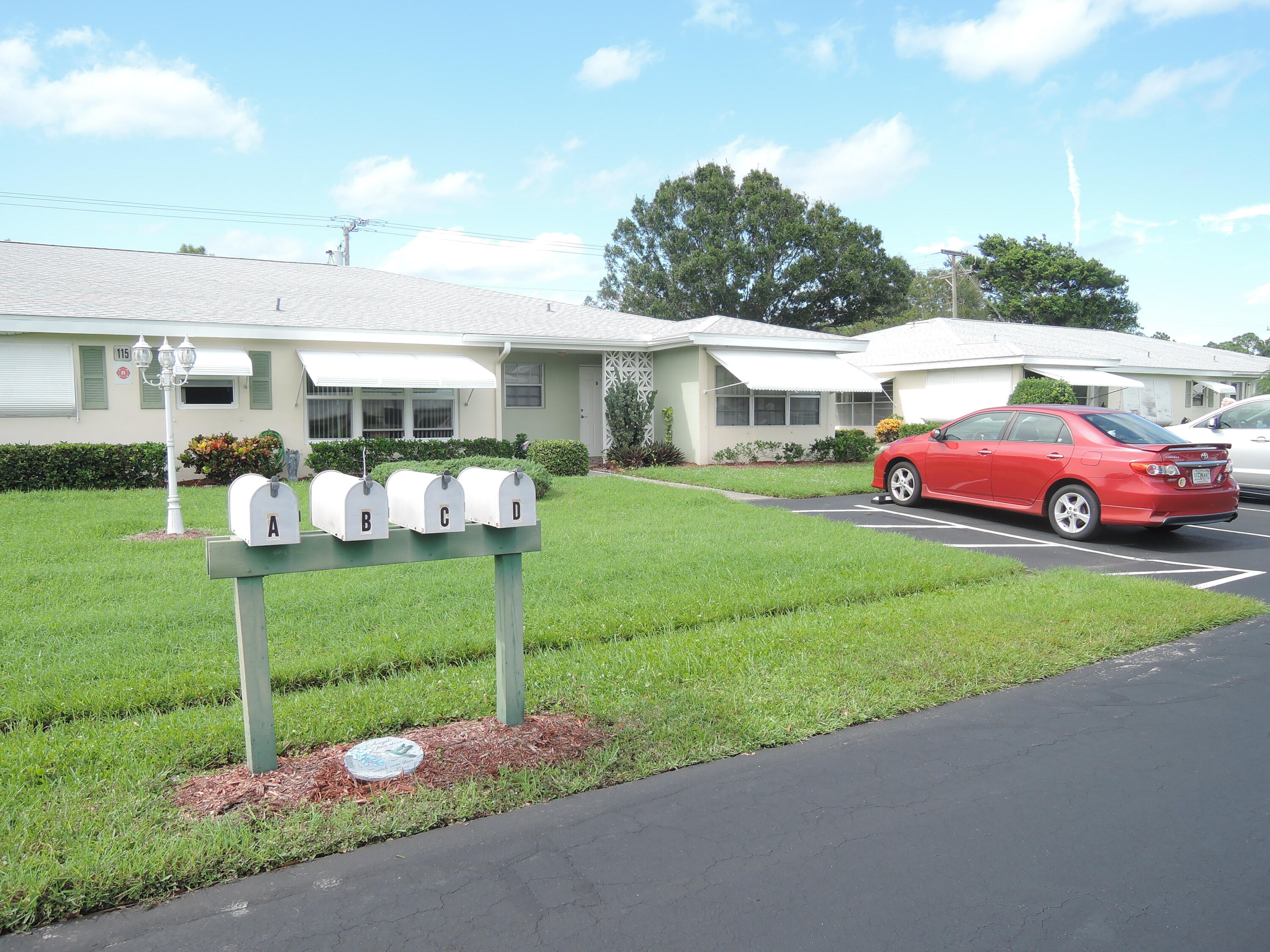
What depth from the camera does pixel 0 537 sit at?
8.92 metres

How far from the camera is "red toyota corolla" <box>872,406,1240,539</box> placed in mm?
8852

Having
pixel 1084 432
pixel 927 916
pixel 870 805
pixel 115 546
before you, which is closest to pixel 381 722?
pixel 870 805

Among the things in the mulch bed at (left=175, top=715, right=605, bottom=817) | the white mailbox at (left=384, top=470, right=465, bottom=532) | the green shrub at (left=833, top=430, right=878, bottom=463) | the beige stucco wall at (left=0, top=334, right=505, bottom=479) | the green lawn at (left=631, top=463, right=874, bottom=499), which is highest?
the beige stucco wall at (left=0, top=334, right=505, bottom=479)

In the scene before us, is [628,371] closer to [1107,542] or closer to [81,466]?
Answer: [81,466]

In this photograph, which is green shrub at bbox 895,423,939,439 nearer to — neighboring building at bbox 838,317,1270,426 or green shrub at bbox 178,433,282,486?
neighboring building at bbox 838,317,1270,426

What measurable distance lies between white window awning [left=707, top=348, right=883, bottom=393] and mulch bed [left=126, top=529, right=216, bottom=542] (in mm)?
10908

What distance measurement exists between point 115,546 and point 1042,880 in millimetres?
8854

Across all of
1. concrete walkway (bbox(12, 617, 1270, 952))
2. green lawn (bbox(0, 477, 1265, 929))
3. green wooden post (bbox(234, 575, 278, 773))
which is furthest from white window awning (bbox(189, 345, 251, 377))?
concrete walkway (bbox(12, 617, 1270, 952))

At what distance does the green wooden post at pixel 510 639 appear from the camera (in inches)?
155

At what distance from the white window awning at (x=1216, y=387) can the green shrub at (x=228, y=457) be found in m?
32.5

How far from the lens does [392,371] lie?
16078 mm

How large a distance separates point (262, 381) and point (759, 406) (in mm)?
10707

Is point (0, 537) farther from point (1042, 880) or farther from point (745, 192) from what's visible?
point (745, 192)

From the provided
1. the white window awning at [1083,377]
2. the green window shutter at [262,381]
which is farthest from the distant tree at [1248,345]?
the green window shutter at [262,381]
